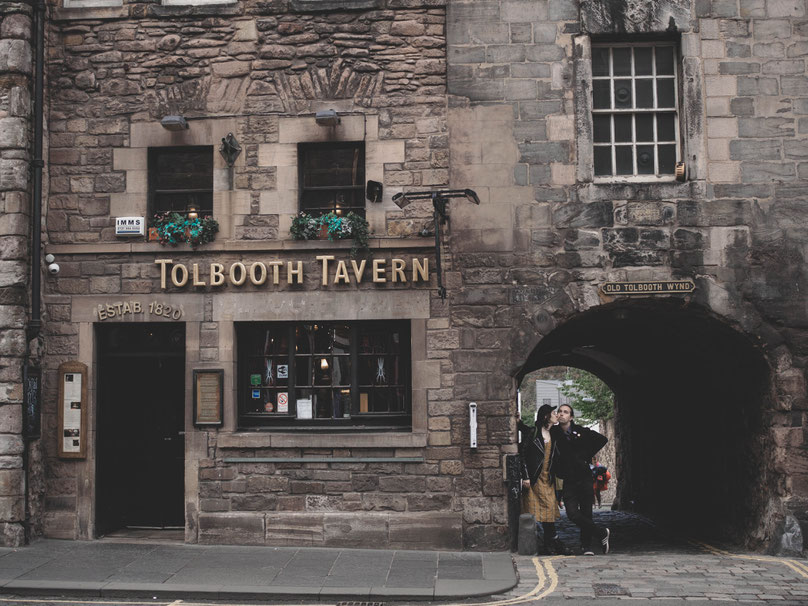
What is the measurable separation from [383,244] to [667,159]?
4.05 metres

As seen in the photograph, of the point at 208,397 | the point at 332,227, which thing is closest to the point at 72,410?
the point at 208,397

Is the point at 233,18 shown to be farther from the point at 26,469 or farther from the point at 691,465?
the point at 691,465

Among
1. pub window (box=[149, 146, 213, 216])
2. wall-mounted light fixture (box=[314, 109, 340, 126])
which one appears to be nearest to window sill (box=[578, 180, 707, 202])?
wall-mounted light fixture (box=[314, 109, 340, 126])

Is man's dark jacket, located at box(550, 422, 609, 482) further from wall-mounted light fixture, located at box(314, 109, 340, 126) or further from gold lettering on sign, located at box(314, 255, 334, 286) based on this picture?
wall-mounted light fixture, located at box(314, 109, 340, 126)

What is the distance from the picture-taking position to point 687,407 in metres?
15.1

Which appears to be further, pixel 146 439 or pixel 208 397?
pixel 146 439

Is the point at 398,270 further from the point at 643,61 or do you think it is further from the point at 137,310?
the point at 643,61

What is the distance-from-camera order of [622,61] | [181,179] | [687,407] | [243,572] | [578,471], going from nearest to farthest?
[243,572]
[578,471]
[622,61]
[181,179]
[687,407]

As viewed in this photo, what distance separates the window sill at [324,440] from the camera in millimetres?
11539

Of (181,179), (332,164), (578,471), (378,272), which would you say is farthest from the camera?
(181,179)

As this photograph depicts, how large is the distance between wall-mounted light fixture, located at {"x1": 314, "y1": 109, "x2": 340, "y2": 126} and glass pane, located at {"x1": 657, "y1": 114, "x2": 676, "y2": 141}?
440 centimetres

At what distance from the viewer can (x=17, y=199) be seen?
11570 mm

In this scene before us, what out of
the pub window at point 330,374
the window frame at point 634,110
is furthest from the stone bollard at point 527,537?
the window frame at point 634,110

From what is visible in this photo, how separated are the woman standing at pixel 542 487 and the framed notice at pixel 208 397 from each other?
418cm
